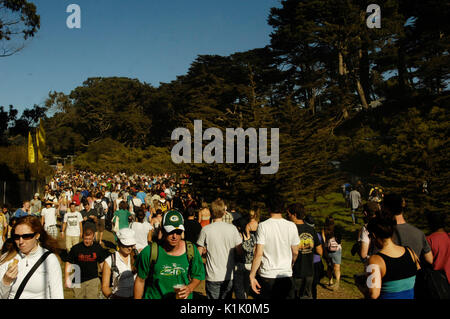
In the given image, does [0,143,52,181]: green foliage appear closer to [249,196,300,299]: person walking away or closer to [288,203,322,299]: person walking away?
[288,203,322,299]: person walking away

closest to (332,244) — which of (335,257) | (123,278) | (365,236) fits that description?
(335,257)

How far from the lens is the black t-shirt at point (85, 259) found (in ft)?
16.7

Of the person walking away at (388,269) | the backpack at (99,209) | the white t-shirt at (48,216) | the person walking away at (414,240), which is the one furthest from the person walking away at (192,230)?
the white t-shirt at (48,216)

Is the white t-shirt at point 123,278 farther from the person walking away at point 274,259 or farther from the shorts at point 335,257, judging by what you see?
the shorts at point 335,257

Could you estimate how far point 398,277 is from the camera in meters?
3.12

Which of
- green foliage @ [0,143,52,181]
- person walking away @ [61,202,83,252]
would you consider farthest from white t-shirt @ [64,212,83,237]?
green foliage @ [0,143,52,181]

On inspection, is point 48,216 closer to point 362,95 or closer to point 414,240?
point 414,240

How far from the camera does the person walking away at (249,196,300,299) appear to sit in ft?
14.3

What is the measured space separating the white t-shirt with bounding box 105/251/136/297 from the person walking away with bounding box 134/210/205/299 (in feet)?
3.01

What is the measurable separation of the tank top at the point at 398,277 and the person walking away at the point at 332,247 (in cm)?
346

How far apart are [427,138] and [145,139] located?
59615mm

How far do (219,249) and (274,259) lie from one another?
75 centimetres

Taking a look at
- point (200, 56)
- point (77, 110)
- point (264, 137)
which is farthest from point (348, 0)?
point (77, 110)
